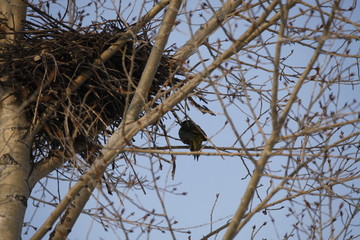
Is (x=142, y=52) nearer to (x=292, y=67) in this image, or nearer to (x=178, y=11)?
(x=178, y=11)

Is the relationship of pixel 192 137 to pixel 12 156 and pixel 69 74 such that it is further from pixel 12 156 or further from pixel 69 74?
pixel 12 156

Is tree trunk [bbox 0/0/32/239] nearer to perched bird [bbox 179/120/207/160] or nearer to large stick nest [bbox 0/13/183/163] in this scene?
large stick nest [bbox 0/13/183/163]

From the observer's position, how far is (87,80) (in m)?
4.30

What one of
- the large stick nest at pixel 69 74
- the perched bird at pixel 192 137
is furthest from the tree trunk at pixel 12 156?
the perched bird at pixel 192 137

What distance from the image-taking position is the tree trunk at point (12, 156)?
137 inches

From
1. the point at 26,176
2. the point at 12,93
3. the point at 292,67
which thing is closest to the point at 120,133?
the point at 26,176

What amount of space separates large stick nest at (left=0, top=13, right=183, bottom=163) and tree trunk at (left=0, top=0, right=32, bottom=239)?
88 mm

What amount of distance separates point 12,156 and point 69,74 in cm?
86

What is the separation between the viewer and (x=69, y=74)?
13.9 feet

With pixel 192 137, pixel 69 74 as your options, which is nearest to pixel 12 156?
pixel 69 74

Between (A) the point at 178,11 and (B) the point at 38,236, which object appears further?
(A) the point at 178,11

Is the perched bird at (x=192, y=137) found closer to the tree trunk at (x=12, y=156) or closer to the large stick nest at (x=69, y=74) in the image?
the large stick nest at (x=69, y=74)

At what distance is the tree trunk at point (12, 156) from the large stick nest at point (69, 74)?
0.29 ft

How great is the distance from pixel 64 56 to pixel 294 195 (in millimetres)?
2193
